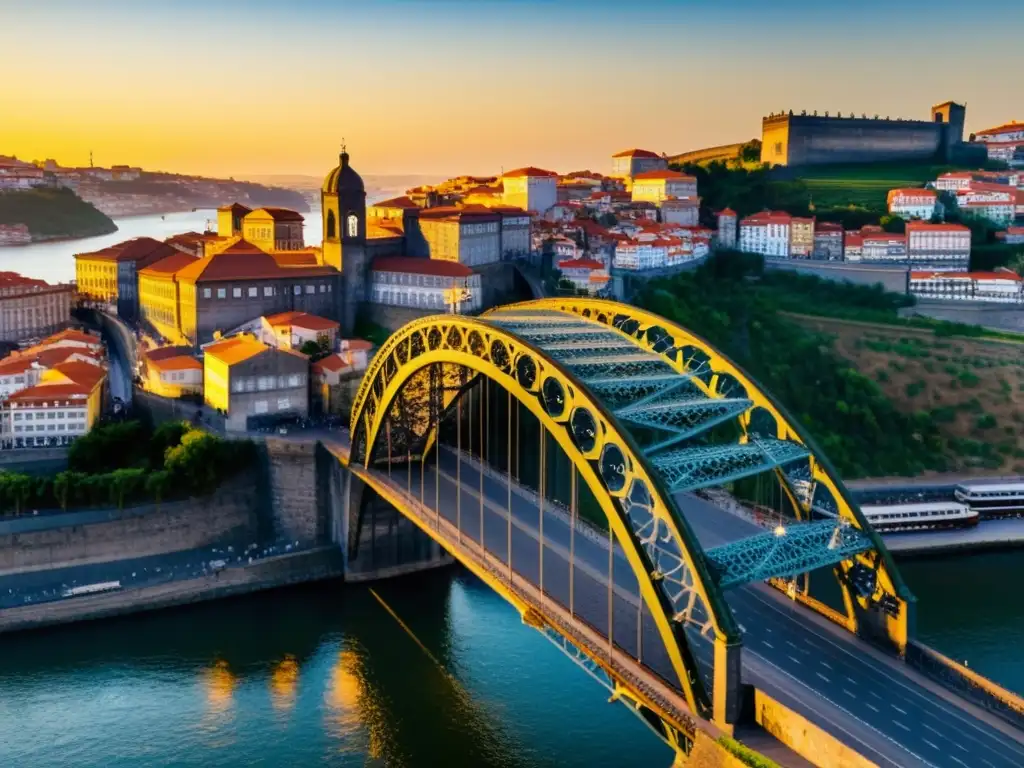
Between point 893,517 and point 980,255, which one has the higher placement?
point 980,255

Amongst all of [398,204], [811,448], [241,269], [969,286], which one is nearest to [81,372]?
[241,269]

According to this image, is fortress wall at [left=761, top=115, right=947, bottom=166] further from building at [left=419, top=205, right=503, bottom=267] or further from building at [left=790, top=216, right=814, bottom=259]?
building at [left=419, top=205, right=503, bottom=267]

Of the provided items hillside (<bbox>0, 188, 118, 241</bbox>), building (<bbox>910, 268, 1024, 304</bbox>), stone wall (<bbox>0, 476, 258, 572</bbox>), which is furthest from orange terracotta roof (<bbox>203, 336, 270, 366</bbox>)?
hillside (<bbox>0, 188, 118, 241</bbox>)

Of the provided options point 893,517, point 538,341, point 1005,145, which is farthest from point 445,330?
point 1005,145

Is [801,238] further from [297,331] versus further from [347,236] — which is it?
[297,331]

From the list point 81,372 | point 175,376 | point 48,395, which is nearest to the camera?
point 48,395

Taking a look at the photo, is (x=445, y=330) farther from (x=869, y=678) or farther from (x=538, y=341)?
(x=869, y=678)
